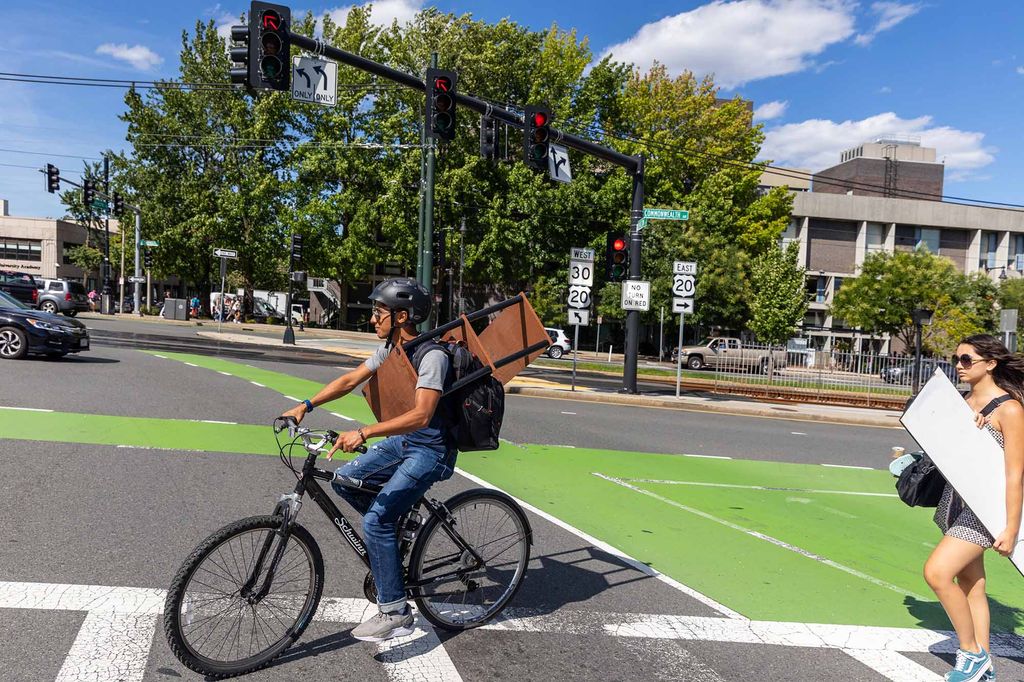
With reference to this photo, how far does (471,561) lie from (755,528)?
3548 millimetres

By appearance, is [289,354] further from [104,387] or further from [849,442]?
[849,442]

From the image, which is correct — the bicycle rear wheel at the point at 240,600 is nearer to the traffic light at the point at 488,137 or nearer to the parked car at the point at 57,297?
the traffic light at the point at 488,137

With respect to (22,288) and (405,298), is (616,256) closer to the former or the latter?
(405,298)

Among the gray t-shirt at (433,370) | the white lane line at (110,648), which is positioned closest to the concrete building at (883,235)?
the gray t-shirt at (433,370)

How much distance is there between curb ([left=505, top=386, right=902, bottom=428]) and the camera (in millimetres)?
16984

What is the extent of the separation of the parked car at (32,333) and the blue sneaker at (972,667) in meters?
16.5

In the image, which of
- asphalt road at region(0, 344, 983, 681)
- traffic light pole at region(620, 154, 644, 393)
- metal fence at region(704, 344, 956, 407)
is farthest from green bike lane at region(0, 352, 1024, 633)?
metal fence at region(704, 344, 956, 407)

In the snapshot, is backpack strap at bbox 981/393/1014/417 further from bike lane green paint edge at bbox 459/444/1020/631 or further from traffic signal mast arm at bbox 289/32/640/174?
traffic signal mast arm at bbox 289/32/640/174

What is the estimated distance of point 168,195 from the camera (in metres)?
46.2

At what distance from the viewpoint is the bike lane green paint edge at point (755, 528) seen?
16.0 ft

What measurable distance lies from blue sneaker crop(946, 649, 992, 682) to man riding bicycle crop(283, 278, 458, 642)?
8.78 feet

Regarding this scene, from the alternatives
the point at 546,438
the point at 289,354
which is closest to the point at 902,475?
the point at 546,438

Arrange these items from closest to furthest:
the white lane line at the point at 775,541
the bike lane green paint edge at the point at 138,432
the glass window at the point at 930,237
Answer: the white lane line at the point at 775,541 → the bike lane green paint edge at the point at 138,432 → the glass window at the point at 930,237

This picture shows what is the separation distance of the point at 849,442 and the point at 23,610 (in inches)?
507
